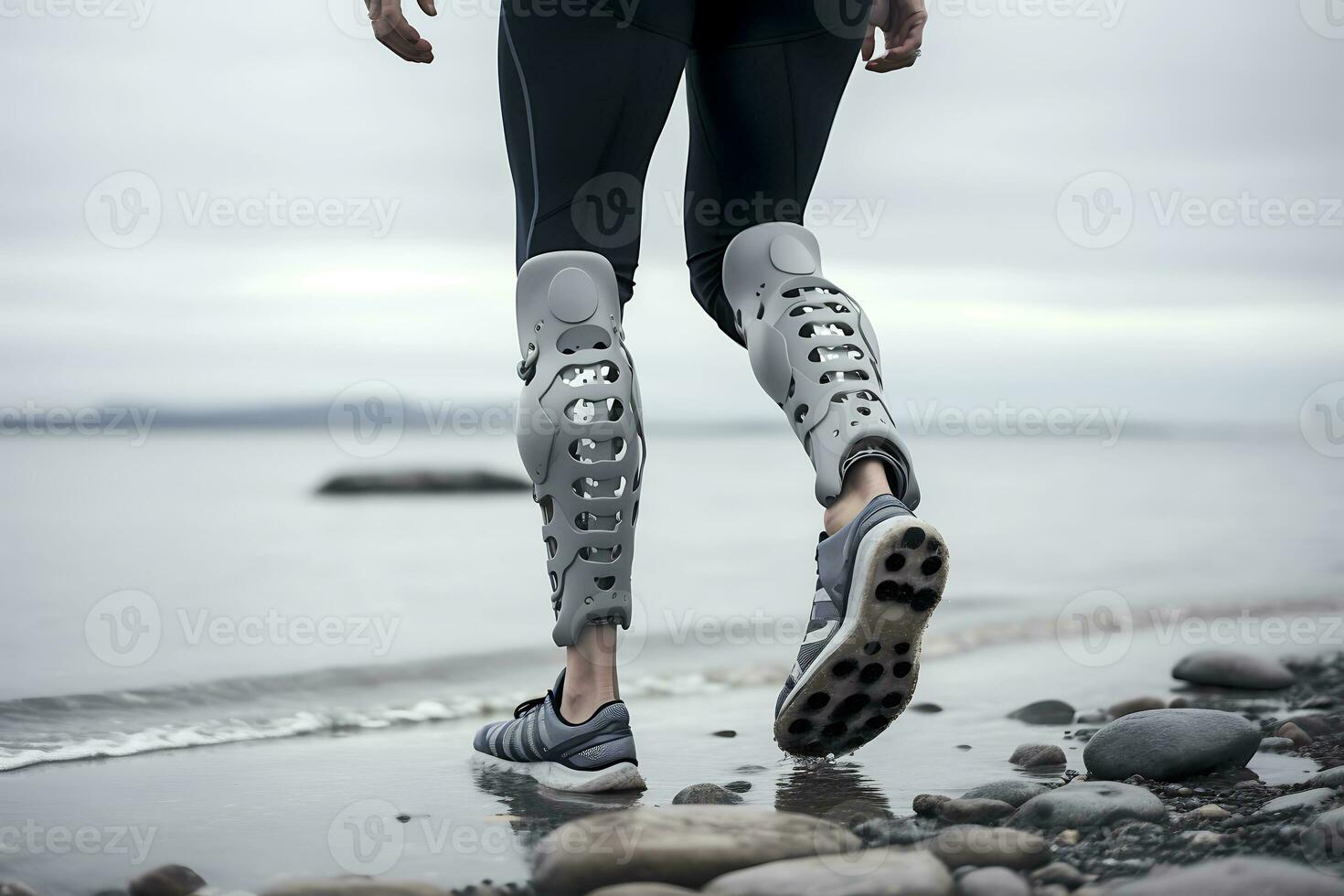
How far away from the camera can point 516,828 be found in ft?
4.91

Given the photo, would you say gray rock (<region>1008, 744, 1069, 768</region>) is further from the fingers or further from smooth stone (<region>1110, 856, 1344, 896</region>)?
the fingers

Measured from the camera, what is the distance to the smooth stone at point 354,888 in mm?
1182

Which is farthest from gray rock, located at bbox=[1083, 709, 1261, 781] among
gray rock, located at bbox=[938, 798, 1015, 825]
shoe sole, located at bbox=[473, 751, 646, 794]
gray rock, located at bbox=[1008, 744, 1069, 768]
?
shoe sole, located at bbox=[473, 751, 646, 794]

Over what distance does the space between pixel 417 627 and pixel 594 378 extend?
6.31 feet

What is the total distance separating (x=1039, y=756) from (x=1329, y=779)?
413 mm

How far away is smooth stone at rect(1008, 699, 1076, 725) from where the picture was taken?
2.27 metres

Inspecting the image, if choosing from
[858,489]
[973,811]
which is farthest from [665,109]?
[973,811]

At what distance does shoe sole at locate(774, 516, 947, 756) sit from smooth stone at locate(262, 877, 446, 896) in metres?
0.56

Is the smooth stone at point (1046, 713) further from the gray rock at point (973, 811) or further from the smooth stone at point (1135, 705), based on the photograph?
the gray rock at point (973, 811)

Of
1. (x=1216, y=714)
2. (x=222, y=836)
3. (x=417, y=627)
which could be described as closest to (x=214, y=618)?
(x=417, y=627)

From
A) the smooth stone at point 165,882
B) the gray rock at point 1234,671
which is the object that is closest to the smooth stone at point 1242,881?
the smooth stone at point 165,882

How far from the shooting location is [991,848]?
1289 mm

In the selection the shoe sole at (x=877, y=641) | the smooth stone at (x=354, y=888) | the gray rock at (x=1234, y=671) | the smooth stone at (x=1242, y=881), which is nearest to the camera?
the smooth stone at (x=1242, y=881)

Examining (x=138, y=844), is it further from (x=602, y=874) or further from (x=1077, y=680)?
(x=1077, y=680)
